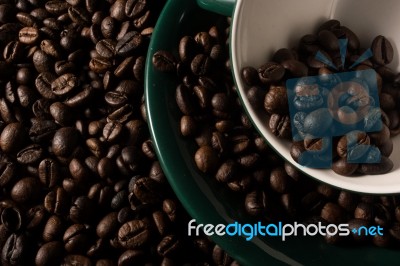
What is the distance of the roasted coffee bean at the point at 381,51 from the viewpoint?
1.27 m

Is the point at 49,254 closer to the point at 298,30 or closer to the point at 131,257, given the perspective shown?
the point at 131,257

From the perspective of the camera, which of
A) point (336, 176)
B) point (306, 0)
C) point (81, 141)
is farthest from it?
point (81, 141)

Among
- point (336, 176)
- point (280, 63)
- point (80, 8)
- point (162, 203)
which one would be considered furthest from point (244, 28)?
point (80, 8)

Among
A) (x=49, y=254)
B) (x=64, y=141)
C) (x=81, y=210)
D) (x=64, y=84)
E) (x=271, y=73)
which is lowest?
(x=49, y=254)

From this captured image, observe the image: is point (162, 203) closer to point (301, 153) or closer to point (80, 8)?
point (301, 153)

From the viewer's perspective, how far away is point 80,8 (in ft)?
5.33

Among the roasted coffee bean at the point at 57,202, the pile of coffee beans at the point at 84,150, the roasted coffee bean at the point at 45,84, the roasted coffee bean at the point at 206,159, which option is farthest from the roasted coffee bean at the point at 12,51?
the roasted coffee bean at the point at 206,159

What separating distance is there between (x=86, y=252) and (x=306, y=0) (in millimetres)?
963

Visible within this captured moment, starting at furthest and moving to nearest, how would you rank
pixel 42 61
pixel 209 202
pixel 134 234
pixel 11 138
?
pixel 42 61, pixel 11 138, pixel 134 234, pixel 209 202

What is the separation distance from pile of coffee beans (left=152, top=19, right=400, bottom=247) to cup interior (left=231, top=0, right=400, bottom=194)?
3.1 inches

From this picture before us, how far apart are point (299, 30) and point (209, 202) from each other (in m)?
0.56

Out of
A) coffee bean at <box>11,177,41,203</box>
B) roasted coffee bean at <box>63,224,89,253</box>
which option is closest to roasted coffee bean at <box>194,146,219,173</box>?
roasted coffee bean at <box>63,224,89,253</box>

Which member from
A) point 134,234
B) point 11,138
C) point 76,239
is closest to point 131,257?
point 134,234

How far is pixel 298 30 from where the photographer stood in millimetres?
1311
